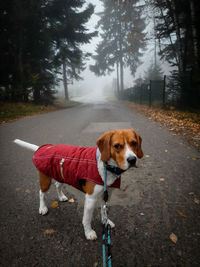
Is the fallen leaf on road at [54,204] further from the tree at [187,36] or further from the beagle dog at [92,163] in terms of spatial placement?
the tree at [187,36]

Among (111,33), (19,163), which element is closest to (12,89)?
(19,163)

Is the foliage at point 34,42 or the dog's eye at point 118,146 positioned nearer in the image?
the dog's eye at point 118,146

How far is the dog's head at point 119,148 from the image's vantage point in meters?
1.58

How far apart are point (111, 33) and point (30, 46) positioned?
19.7 meters

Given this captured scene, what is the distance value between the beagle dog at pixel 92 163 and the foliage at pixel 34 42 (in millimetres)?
13117

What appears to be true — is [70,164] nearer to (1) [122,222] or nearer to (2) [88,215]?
(2) [88,215]

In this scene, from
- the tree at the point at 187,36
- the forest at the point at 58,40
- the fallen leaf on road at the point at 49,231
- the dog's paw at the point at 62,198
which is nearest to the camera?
the fallen leaf on road at the point at 49,231

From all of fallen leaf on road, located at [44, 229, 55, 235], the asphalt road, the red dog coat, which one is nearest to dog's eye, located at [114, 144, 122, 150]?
the red dog coat

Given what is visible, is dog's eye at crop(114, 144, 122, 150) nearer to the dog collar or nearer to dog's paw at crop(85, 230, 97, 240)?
the dog collar

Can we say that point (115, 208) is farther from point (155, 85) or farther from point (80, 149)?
point (155, 85)

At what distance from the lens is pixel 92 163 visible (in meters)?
1.84

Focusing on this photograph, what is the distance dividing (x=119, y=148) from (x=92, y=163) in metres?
0.42

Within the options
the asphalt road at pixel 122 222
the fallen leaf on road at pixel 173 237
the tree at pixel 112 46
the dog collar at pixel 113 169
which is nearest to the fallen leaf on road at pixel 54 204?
the asphalt road at pixel 122 222

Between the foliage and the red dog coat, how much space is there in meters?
13.1
